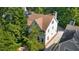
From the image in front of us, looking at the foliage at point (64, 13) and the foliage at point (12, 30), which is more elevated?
the foliage at point (64, 13)

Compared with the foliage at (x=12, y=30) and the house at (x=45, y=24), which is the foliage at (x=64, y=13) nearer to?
the house at (x=45, y=24)

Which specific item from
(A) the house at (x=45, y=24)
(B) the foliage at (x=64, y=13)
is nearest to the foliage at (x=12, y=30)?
(A) the house at (x=45, y=24)

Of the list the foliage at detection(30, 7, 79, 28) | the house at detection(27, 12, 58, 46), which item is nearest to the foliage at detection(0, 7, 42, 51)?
the house at detection(27, 12, 58, 46)

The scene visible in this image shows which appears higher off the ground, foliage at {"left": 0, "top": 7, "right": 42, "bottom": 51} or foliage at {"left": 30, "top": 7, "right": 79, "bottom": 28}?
foliage at {"left": 30, "top": 7, "right": 79, "bottom": 28}

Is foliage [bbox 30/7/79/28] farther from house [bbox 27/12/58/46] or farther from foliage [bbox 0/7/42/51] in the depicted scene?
foliage [bbox 0/7/42/51]

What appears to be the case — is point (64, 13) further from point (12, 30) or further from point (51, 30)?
point (12, 30)
